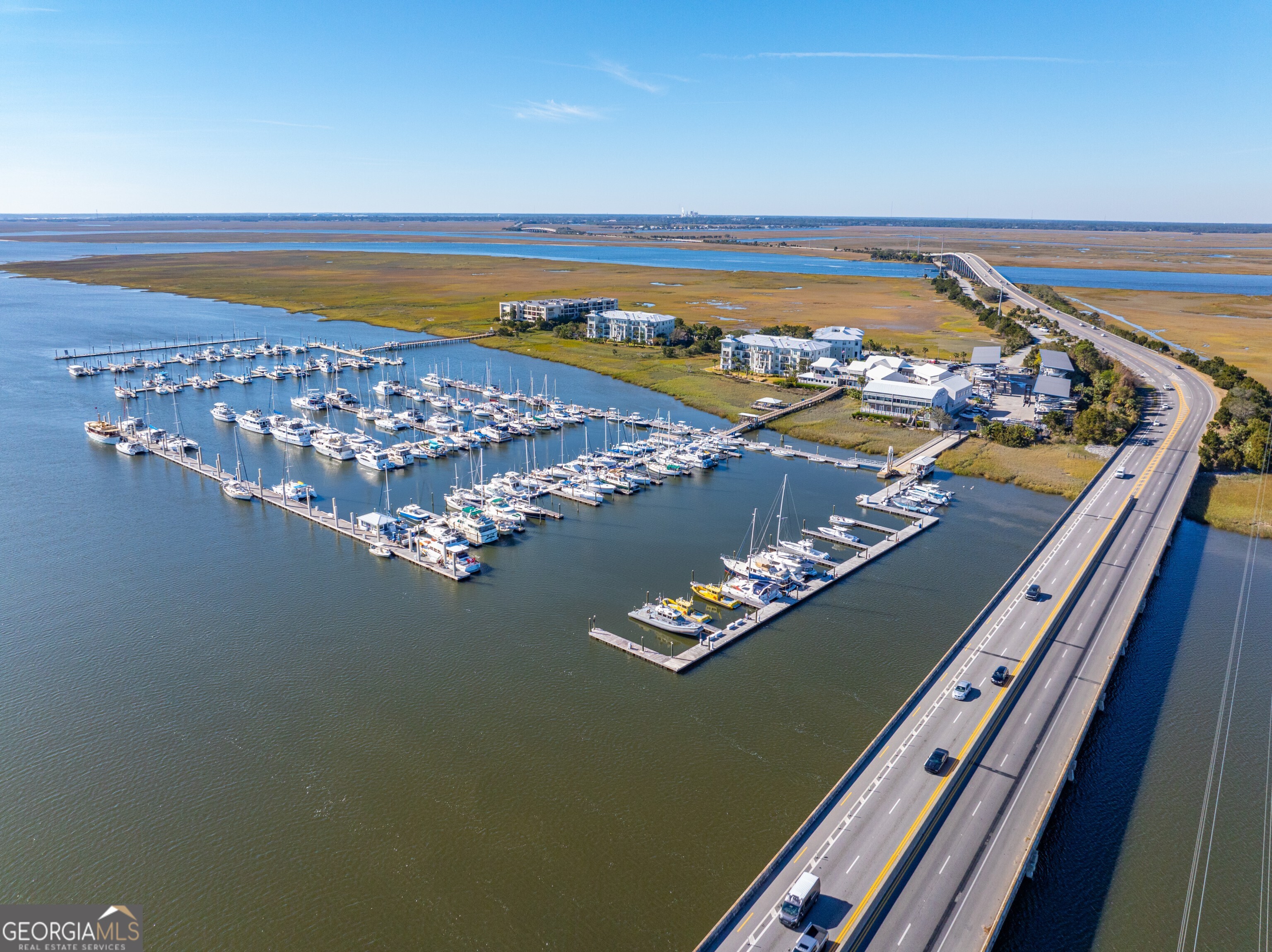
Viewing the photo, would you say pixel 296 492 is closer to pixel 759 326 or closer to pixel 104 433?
pixel 104 433

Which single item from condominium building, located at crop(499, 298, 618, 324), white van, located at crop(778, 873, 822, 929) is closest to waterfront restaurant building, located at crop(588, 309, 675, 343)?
condominium building, located at crop(499, 298, 618, 324)

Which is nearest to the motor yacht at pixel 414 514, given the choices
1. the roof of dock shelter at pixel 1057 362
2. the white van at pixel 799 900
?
the white van at pixel 799 900

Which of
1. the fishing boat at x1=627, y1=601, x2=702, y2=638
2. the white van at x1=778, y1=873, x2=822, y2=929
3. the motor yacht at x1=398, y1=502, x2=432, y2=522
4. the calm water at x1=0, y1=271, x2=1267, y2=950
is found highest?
the motor yacht at x1=398, y1=502, x2=432, y2=522

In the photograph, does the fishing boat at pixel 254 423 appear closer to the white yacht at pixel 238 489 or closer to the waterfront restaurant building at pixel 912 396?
the white yacht at pixel 238 489

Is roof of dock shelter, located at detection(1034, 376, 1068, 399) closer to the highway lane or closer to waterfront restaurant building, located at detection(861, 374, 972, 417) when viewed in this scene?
waterfront restaurant building, located at detection(861, 374, 972, 417)

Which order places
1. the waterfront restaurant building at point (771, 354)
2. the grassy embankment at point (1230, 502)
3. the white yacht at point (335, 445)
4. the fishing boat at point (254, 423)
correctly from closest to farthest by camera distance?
the grassy embankment at point (1230, 502), the white yacht at point (335, 445), the fishing boat at point (254, 423), the waterfront restaurant building at point (771, 354)

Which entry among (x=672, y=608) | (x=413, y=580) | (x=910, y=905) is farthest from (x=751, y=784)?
(x=413, y=580)
